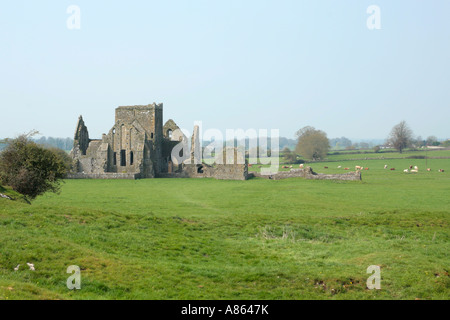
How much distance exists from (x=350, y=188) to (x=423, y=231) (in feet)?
72.2

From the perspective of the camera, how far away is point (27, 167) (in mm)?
27672

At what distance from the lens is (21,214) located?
757 inches

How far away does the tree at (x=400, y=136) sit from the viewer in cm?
12600

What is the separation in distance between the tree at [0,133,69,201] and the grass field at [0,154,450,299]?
372cm

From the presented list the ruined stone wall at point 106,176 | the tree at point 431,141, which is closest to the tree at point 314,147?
the ruined stone wall at point 106,176

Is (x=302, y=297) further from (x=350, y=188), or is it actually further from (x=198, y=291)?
(x=350, y=188)

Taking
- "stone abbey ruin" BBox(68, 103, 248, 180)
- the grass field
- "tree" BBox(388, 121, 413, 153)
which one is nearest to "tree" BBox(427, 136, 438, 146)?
"tree" BBox(388, 121, 413, 153)

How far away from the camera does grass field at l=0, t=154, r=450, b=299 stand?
13.0 metres

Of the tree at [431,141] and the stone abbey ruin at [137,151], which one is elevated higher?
the tree at [431,141]

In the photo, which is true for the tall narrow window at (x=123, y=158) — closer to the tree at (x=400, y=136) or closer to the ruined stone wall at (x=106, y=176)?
the ruined stone wall at (x=106, y=176)

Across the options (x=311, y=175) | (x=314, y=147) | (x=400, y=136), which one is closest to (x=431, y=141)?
(x=400, y=136)

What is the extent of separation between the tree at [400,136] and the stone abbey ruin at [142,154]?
77.2 metres

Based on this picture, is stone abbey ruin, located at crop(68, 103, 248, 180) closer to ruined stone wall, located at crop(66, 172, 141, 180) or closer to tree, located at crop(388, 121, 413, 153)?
ruined stone wall, located at crop(66, 172, 141, 180)
